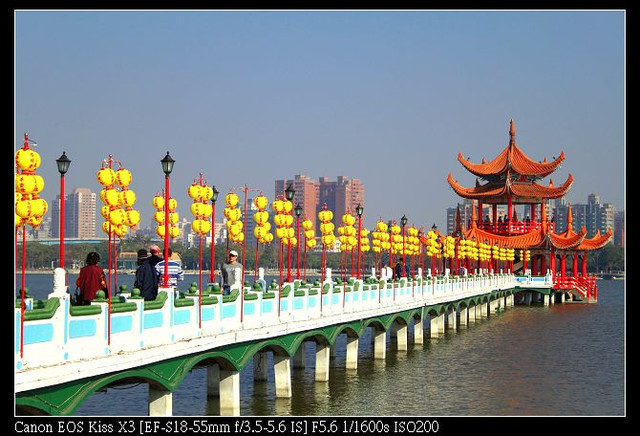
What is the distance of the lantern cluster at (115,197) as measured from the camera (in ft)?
59.5

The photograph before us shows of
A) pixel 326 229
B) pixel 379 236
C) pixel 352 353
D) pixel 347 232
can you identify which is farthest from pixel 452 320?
pixel 326 229

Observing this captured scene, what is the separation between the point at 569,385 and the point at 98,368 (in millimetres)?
22211

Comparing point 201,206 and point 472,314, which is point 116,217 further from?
point 472,314

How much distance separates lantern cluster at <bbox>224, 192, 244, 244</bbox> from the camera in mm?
26391

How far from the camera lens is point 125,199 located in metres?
18.9

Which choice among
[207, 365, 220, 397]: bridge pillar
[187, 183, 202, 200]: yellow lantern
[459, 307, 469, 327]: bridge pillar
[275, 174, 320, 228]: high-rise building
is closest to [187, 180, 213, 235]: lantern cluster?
[187, 183, 202, 200]: yellow lantern

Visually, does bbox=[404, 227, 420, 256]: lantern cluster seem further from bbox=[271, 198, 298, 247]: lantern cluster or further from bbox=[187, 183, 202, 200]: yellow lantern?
bbox=[187, 183, 202, 200]: yellow lantern

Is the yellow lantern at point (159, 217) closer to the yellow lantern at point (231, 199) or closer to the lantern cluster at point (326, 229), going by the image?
the yellow lantern at point (231, 199)

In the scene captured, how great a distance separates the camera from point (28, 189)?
43.8ft

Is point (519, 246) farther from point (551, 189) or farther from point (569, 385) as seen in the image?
point (569, 385)

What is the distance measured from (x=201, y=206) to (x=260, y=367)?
7.91 metres

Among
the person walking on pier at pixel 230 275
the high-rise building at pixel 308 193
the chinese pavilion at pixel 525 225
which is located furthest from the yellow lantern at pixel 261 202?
the high-rise building at pixel 308 193
